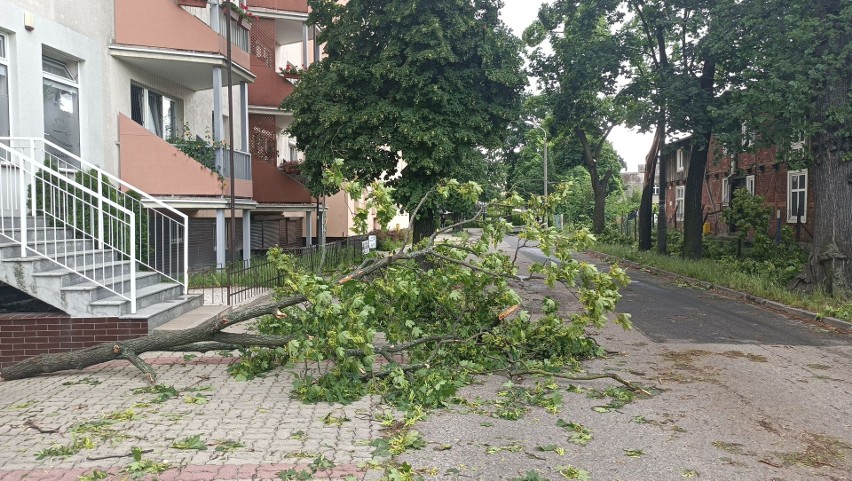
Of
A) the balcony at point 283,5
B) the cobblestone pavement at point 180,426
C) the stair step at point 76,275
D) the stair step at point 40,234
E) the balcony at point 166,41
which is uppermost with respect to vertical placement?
the balcony at point 283,5

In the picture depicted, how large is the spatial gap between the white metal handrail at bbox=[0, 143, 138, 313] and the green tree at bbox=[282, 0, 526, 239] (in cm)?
792

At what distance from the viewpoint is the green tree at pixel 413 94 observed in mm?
16875

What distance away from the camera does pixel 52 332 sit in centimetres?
780

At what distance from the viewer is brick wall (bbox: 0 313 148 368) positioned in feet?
25.3

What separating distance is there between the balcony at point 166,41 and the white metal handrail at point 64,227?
4595 millimetres

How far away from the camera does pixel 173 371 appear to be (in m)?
7.76

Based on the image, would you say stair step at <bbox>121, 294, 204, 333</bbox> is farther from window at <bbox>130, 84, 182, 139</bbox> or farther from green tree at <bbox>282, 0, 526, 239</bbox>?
green tree at <bbox>282, 0, 526, 239</bbox>

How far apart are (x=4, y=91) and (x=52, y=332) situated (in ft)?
16.5

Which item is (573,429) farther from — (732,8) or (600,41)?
(600,41)

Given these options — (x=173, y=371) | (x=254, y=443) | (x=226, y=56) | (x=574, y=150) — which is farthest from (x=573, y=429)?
(x=574, y=150)

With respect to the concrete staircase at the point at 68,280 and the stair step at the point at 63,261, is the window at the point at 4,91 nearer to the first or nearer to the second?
the concrete staircase at the point at 68,280

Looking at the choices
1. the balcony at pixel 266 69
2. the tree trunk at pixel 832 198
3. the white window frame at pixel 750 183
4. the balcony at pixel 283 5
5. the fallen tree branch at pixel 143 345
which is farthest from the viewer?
the white window frame at pixel 750 183

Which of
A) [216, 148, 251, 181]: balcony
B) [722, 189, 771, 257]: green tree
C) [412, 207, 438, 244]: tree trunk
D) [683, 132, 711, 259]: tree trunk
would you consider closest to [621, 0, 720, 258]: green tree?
[683, 132, 711, 259]: tree trunk

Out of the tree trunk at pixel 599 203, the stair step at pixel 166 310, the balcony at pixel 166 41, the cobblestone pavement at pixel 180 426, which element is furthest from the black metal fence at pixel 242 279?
the tree trunk at pixel 599 203
